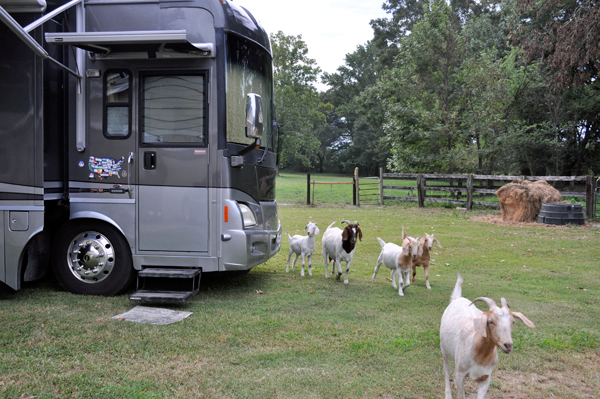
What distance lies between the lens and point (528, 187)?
1391 cm

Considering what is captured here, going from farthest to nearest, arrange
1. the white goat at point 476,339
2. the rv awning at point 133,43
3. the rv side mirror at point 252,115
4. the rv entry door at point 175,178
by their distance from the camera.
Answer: the rv entry door at point 175,178 < the rv side mirror at point 252,115 < the rv awning at point 133,43 < the white goat at point 476,339

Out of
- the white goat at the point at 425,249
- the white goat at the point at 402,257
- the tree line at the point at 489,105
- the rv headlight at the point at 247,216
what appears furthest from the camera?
the tree line at the point at 489,105

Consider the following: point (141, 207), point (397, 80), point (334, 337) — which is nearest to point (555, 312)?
point (334, 337)

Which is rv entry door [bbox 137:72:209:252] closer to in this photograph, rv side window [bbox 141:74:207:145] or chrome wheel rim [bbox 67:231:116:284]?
rv side window [bbox 141:74:207:145]

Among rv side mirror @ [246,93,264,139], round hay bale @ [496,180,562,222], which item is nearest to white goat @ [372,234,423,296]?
rv side mirror @ [246,93,264,139]

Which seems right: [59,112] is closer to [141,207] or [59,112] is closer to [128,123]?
[128,123]

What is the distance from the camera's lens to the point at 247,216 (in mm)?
5973

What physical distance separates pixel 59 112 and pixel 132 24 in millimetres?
1512

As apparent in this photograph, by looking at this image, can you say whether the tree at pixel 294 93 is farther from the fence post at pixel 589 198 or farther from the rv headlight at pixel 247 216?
the rv headlight at pixel 247 216

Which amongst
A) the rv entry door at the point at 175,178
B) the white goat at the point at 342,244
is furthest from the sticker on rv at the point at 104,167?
the white goat at the point at 342,244

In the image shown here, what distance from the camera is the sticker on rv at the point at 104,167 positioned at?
18.8 feet

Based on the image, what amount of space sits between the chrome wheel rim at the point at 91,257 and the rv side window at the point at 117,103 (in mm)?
1394

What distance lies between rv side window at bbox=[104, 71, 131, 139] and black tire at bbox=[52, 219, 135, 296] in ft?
4.12

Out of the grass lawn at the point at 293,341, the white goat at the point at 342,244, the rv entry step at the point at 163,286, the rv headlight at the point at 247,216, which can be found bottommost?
the grass lawn at the point at 293,341
